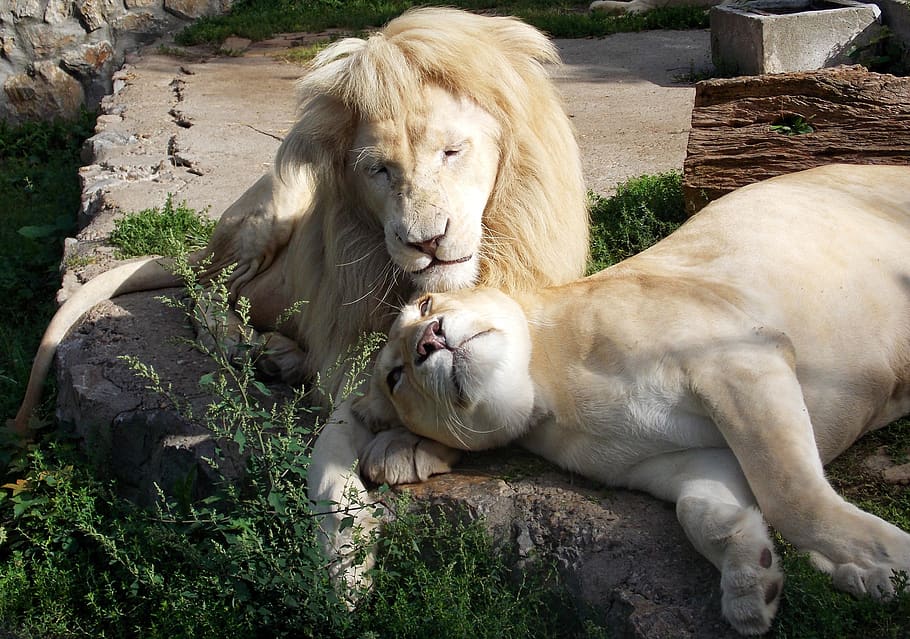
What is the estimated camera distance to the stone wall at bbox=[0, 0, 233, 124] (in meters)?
11.5

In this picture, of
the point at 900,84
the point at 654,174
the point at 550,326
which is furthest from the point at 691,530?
the point at 654,174

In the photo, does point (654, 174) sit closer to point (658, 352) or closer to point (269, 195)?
point (269, 195)

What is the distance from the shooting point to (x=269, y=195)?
537 cm

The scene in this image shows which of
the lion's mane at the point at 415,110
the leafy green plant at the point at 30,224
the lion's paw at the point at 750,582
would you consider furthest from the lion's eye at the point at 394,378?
the leafy green plant at the point at 30,224

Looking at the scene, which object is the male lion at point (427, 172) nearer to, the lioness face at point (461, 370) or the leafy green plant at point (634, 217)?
the lioness face at point (461, 370)

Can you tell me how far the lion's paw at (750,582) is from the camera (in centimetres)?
258

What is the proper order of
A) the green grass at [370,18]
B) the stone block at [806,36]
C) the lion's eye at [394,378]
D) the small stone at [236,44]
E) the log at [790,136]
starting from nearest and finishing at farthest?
the lion's eye at [394,378]
the log at [790,136]
the stone block at [806,36]
the green grass at [370,18]
the small stone at [236,44]

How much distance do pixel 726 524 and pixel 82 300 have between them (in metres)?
4.05

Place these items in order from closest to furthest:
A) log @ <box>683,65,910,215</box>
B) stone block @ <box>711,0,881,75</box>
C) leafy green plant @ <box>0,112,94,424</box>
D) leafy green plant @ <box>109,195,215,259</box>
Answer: log @ <box>683,65,910,215</box>
leafy green plant @ <box>109,195,215,259</box>
leafy green plant @ <box>0,112,94,424</box>
stone block @ <box>711,0,881,75</box>

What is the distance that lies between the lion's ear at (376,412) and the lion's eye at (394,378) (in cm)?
11

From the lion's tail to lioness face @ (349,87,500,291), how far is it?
233 cm

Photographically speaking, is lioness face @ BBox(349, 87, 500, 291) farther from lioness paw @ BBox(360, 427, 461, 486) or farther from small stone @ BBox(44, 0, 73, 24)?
small stone @ BBox(44, 0, 73, 24)

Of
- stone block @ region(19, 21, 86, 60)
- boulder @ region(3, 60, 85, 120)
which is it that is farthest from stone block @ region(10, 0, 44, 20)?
boulder @ region(3, 60, 85, 120)

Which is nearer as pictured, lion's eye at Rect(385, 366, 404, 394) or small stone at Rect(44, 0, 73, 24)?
lion's eye at Rect(385, 366, 404, 394)
